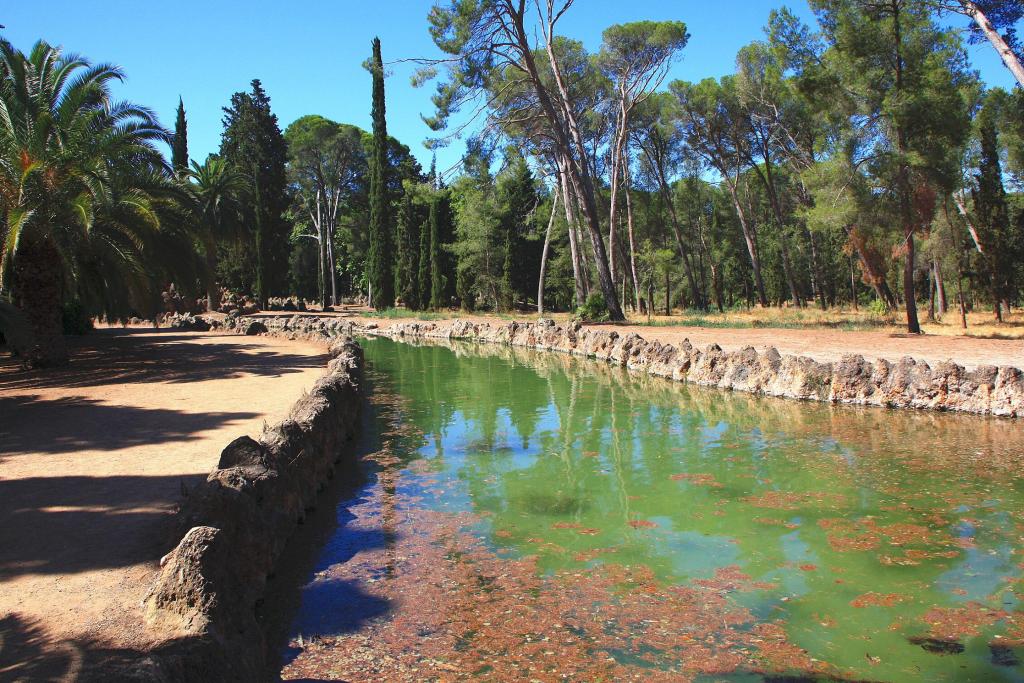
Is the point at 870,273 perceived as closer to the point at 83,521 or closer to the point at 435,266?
the point at 435,266

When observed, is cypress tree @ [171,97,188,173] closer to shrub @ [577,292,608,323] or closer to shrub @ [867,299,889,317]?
shrub @ [577,292,608,323]

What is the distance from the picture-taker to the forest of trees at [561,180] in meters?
14.4

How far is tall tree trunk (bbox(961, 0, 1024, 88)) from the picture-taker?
1334 centimetres

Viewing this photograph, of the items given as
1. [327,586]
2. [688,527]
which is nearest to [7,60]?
[327,586]

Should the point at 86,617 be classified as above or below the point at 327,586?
above

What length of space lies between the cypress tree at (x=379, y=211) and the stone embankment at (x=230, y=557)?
113ft

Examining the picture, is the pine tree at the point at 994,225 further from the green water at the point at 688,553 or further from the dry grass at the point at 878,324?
the green water at the point at 688,553

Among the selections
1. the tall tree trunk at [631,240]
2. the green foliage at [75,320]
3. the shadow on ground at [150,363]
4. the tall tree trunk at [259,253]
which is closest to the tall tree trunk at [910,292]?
the shadow on ground at [150,363]

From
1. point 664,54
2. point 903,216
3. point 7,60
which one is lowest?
point 903,216

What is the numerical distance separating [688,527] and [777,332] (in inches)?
586

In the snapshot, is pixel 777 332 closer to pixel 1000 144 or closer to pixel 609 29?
pixel 1000 144

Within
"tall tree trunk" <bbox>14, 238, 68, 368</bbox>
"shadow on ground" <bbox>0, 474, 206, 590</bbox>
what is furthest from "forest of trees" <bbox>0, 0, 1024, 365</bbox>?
"shadow on ground" <bbox>0, 474, 206, 590</bbox>

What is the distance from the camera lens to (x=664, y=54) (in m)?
29.6

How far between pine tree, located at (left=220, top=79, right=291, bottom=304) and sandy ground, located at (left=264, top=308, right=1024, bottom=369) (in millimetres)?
24309
